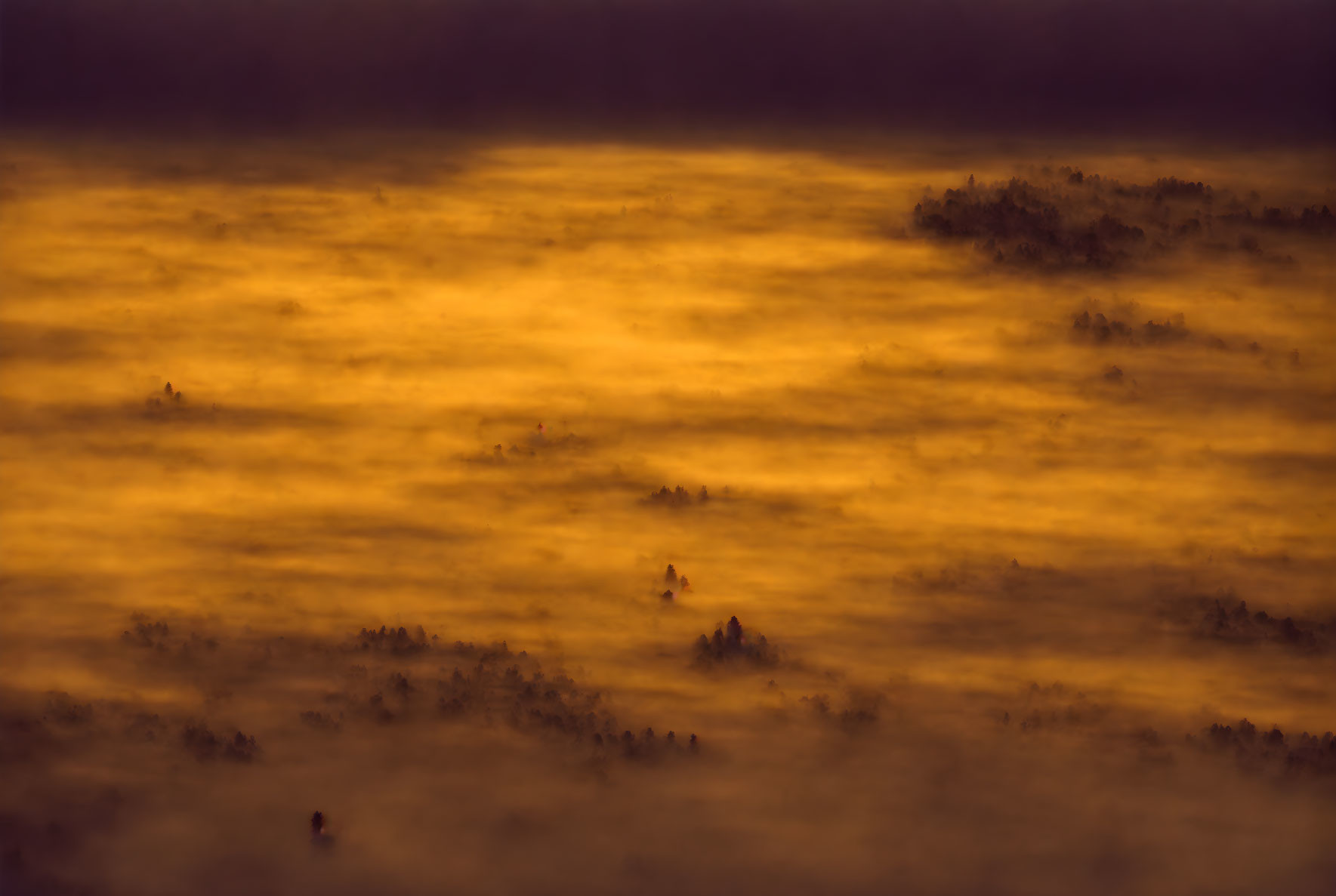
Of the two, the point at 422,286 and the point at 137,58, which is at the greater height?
the point at 137,58

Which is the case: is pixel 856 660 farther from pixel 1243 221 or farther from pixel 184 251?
pixel 184 251

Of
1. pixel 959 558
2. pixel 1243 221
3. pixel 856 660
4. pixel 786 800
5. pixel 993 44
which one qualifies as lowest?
pixel 786 800

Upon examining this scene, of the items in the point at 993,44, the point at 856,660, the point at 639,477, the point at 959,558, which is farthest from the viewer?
the point at 993,44

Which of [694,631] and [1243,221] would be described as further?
[1243,221]

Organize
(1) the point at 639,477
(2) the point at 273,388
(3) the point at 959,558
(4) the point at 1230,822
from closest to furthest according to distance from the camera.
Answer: (4) the point at 1230,822
(3) the point at 959,558
(1) the point at 639,477
(2) the point at 273,388

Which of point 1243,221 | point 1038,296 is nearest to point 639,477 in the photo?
point 1038,296

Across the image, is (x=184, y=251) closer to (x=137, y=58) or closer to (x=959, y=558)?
(x=137, y=58)
